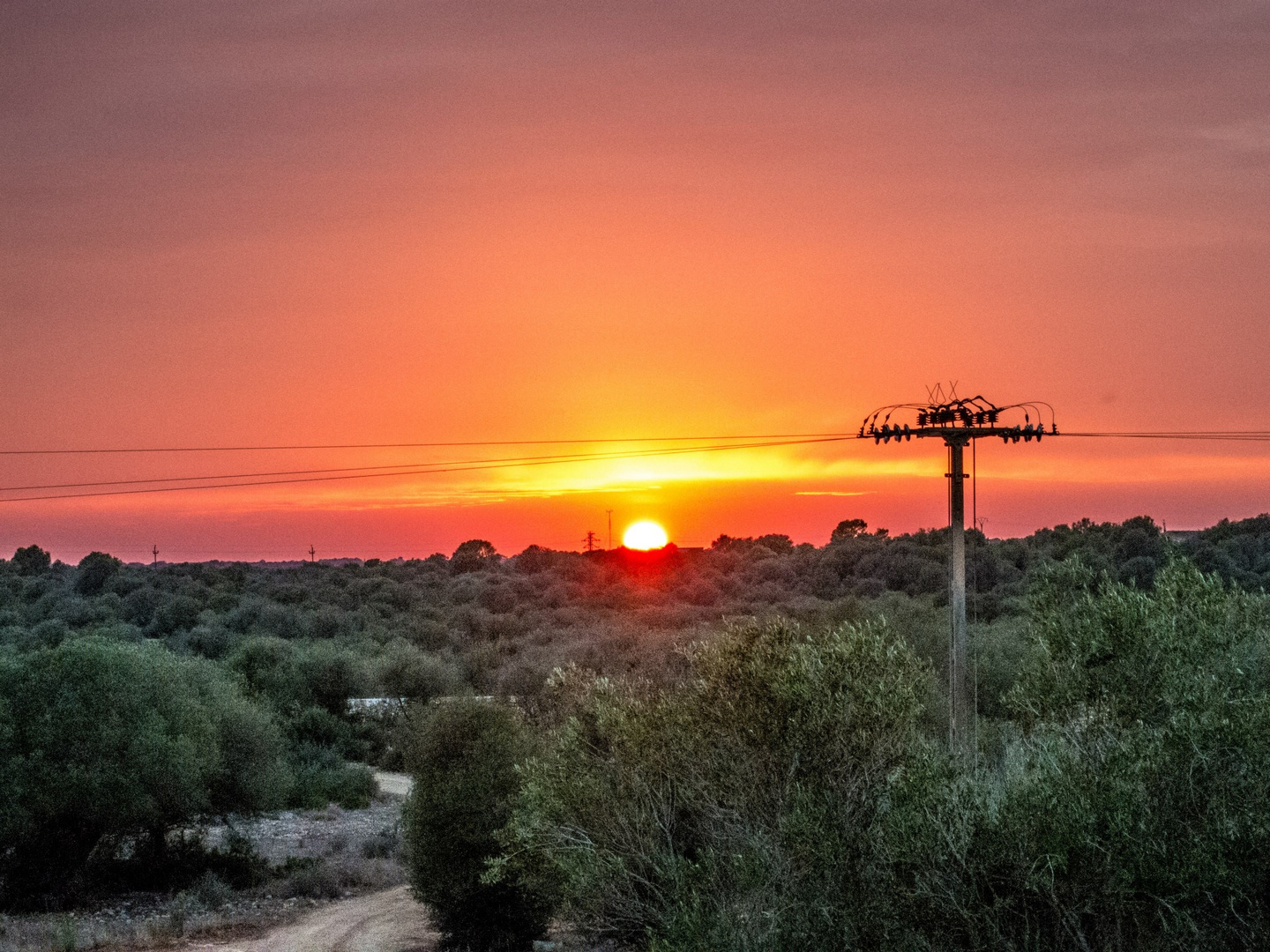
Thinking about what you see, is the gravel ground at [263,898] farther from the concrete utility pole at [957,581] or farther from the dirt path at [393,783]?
the concrete utility pole at [957,581]

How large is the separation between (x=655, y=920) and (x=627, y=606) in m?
88.9

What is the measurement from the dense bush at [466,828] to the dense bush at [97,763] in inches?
361

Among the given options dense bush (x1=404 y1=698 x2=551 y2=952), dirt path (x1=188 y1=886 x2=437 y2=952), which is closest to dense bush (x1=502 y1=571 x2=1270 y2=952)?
dense bush (x1=404 y1=698 x2=551 y2=952)

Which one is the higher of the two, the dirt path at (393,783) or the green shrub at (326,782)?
the green shrub at (326,782)

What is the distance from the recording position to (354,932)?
1361 inches

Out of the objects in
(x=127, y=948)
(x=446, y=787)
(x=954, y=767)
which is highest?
(x=954, y=767)

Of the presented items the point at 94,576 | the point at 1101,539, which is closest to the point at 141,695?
the point at 1101,539

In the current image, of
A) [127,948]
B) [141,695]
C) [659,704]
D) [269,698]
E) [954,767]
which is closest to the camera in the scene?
[954,767]

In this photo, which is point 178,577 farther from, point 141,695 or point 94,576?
point 141,695

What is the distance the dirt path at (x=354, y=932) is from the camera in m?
32.8

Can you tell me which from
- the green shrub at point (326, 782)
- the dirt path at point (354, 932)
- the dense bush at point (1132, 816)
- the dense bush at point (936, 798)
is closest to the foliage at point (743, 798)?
the dense bush at point (936, 798)

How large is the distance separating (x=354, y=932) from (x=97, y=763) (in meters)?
9.63

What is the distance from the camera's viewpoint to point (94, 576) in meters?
125

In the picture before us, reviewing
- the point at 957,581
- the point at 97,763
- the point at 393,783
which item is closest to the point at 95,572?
the point at 393,783
